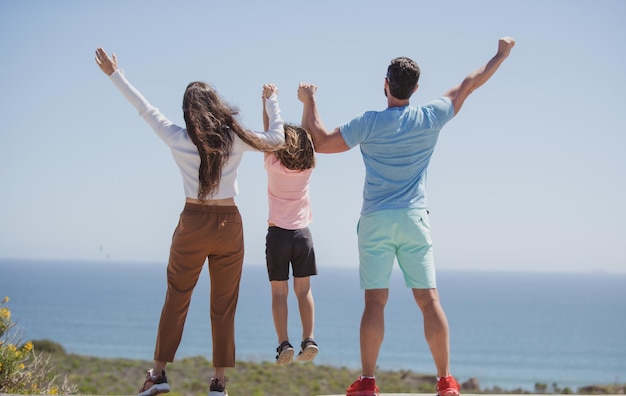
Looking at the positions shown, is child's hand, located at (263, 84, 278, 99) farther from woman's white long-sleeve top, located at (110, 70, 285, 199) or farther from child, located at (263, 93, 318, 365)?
woman's white long-sleeve top, located at (110, 70, 285, 199)

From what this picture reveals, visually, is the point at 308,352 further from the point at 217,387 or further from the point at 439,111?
the point at 439,111

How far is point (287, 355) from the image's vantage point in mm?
5281

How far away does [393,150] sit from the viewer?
16.3 ft

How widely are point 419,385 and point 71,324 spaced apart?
7630 cm

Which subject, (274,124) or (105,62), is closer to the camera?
(105,62)

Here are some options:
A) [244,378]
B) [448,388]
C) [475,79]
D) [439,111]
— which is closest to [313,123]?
[439,111]

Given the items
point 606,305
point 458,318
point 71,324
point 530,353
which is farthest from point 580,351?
point 606,305

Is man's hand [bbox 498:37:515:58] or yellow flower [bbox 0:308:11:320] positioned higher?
man's hand [bbox 498:37:515:58]

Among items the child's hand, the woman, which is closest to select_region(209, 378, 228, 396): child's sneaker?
the woman

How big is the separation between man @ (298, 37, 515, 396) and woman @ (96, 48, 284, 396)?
0.66 meters

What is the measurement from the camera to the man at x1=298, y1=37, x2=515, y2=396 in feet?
15.9

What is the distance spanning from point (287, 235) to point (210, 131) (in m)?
1.12

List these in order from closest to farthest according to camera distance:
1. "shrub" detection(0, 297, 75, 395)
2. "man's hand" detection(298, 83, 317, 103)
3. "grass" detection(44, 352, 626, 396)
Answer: "man's hand" detection(298, 83, 317, 103) → "shrub" detection(0, 297, 75, 395) → "grass" detection(44, 352, 626, 396)

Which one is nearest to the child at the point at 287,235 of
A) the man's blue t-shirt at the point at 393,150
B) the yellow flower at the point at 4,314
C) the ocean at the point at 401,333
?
the man's blue t-shirt at the point at 393,150
